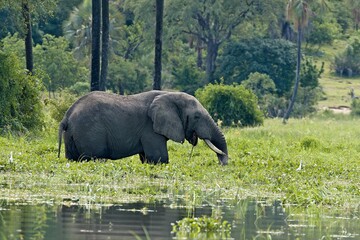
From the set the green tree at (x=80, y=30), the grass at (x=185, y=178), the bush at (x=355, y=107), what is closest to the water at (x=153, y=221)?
the grass at (x=185, y=178)

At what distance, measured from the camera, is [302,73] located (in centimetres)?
6894

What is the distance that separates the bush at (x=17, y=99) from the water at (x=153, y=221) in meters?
13.8

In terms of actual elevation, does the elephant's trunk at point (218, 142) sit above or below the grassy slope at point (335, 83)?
above

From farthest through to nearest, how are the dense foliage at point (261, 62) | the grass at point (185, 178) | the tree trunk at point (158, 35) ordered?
1. the dense foliage at point (261, 62)
2. the tree trunk at point (158, 35)
3. the grass at point (185, 178)

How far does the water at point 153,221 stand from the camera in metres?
14.5

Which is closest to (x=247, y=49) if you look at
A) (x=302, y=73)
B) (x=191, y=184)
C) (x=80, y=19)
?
(x=302, y=73)

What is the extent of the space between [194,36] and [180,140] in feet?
165

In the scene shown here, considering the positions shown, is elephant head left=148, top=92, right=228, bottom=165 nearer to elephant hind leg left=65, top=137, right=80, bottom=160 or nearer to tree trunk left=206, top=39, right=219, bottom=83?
elephant hind leg left=65, top=137, right=80, bottom=160

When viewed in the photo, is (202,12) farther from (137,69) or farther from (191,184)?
(191,184)

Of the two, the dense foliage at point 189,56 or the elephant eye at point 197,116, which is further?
the dense foliage at point 189,56

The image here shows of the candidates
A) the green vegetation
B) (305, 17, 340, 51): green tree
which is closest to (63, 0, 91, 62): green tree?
(305, 17, 340, 51): green tree

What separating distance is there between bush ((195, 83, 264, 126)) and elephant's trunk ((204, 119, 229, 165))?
20.4 metres

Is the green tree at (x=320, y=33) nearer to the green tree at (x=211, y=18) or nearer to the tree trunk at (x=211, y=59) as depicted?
the green tree at (x=211, y=18)

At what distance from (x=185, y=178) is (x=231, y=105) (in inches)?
945
